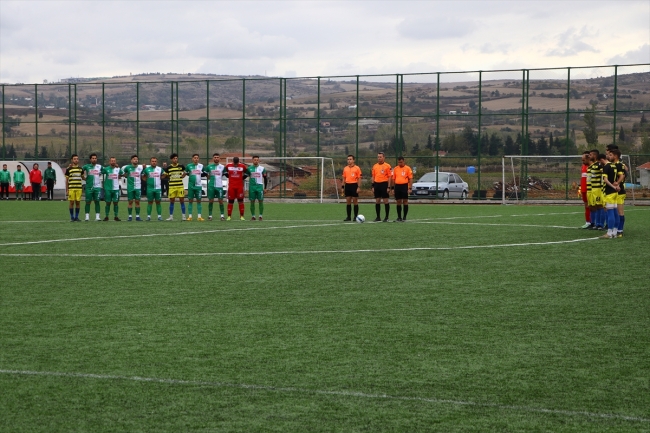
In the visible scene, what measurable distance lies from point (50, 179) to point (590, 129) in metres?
27.0

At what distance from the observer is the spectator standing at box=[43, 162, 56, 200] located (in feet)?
141

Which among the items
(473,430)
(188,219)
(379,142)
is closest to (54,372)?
(473,430)

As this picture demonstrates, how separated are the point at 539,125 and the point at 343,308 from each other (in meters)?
34.8

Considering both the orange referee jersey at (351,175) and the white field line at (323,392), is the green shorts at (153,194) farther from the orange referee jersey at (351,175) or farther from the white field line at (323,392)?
the white field line at (323,392)

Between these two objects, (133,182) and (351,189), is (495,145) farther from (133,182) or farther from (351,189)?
(133,182)

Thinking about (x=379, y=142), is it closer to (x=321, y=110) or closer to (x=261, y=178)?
(x=321, y=110)

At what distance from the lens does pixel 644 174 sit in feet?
126

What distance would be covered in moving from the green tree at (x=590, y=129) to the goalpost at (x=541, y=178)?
1830 mm

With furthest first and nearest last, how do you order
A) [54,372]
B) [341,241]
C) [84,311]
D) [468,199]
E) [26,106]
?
[26,106] → [468,199] → [341,241] → [84,311] → [54,372]

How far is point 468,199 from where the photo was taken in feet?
135

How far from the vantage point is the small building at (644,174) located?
38128 mm

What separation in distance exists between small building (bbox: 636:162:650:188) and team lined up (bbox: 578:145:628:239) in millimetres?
18308

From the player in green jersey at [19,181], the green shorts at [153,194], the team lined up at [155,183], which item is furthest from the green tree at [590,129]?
the player in green jersey at [19,181]

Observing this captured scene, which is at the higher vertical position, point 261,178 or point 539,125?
point 539,125
